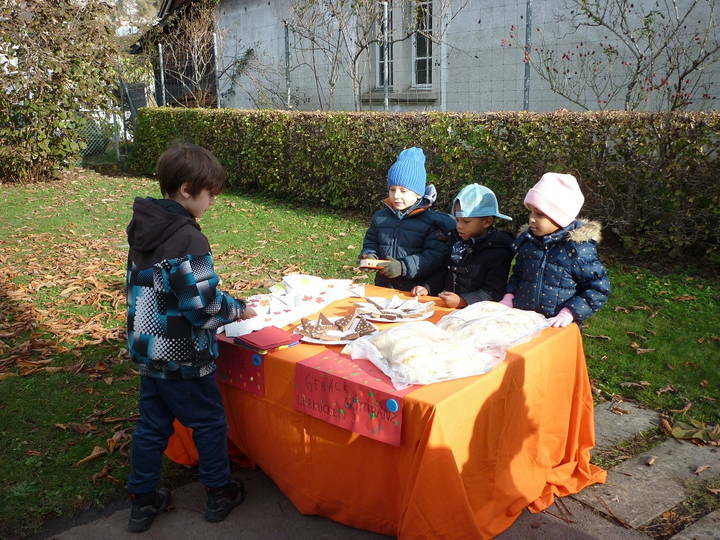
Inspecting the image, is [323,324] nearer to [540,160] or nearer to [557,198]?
[557,198]

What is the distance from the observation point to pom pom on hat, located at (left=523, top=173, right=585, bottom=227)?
3531 millimetres

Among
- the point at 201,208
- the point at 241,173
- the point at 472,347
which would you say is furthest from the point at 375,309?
the point at 241,173

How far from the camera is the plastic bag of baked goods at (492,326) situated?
2.99m

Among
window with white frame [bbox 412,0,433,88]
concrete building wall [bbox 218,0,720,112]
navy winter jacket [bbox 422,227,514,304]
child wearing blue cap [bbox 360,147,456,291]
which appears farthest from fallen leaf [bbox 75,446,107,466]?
window with white frame [bbox 412,0,433,88]

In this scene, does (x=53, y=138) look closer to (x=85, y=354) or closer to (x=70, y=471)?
(x=85, y=354)

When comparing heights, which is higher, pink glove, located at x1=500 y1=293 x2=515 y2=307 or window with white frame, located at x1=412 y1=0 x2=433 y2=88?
→ window with white frame, located at x1=412 y1=0 x2=433 y2=88

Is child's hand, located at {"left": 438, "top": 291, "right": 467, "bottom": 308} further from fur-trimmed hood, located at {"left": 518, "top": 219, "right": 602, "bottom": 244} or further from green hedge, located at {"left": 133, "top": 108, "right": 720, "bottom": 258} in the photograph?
green hedge, located at {"left": 133, "top": 108, "right": 720, "bottom": 258}

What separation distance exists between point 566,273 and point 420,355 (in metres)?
1.27

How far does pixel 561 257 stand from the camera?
367cm

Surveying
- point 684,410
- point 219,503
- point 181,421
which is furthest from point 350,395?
point 684,410

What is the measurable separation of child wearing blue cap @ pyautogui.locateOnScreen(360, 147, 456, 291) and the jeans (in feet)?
4.89

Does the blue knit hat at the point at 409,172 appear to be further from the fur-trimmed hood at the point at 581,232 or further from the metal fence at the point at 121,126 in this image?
the metal fence at the point at 121,126

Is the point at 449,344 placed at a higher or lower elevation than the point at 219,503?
higher

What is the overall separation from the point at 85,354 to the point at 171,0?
18631 millimetres
